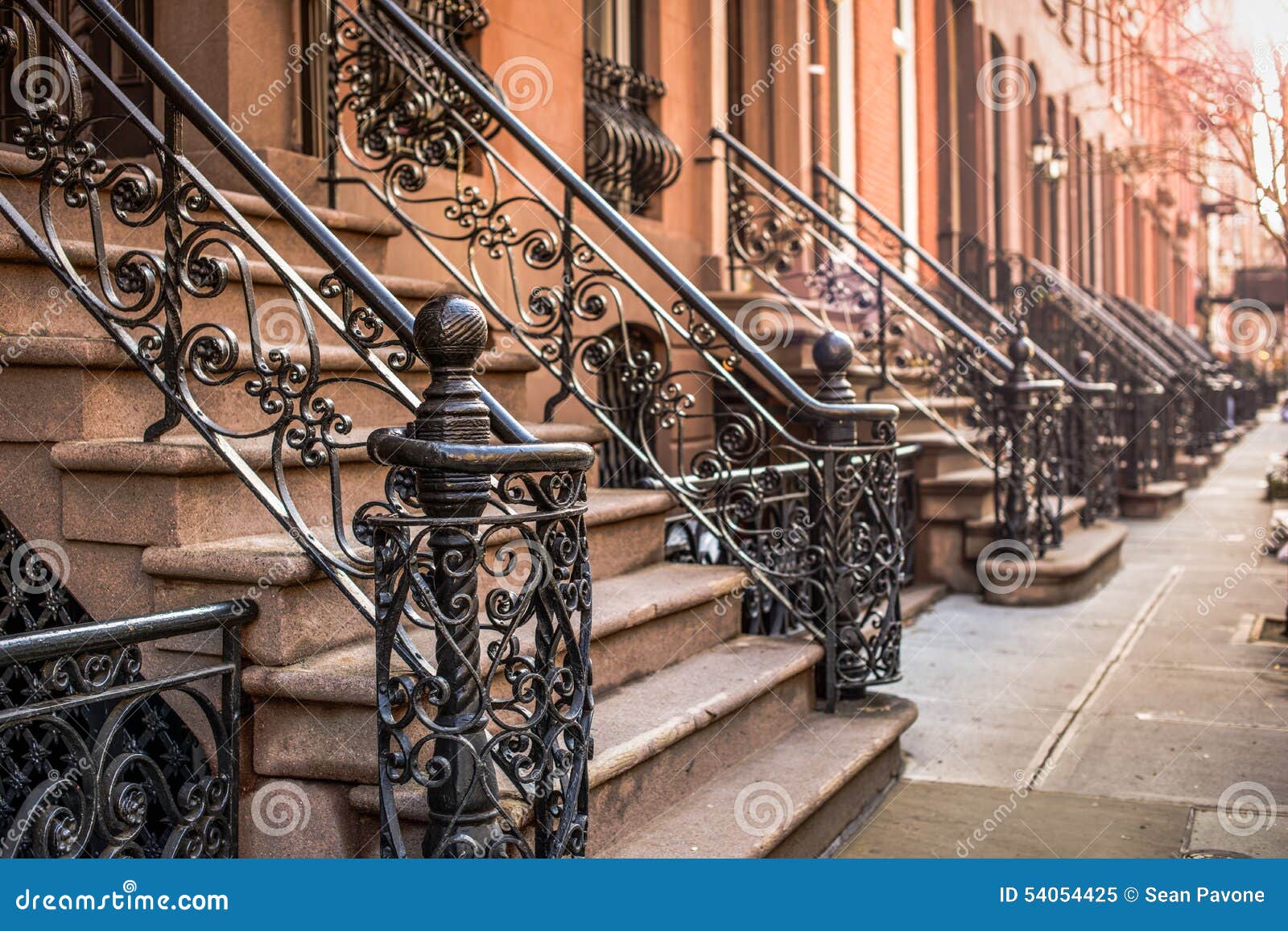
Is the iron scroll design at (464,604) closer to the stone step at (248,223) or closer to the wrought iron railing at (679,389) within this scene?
the stone step at (248,223)

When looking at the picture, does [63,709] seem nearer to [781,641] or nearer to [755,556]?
[781,641]

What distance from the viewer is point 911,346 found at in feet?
33.8

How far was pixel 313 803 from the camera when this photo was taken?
3.15 meters

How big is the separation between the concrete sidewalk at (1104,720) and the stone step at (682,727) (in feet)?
1.64

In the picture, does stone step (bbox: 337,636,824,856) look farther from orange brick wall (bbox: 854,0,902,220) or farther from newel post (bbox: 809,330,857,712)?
orange brick wall (bbox: 854,0,902,220)

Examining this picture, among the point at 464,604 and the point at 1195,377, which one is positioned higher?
the point at 1195,377

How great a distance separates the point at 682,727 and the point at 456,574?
1357 mm

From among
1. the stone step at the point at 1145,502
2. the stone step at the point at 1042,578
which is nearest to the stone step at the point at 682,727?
the stone step at the point at 1042,578

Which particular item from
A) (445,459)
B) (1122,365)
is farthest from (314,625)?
(1122,365)

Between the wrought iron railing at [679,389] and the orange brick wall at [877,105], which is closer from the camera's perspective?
the wrought iron railing at [679,389]

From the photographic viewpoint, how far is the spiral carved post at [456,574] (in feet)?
8.77

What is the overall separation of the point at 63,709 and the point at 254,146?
3.39 meters

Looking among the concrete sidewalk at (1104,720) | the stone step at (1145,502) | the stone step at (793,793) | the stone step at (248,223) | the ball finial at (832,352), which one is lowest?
the concrete sidewalk at (1104,720)

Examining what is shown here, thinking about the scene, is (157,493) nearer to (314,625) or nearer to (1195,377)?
(314,625)
